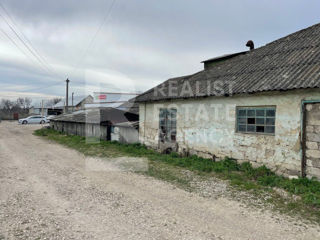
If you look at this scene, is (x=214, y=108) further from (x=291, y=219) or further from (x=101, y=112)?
(x=101, y=112)

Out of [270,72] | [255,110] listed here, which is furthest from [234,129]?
[270,72]

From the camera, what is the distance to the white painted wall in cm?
652

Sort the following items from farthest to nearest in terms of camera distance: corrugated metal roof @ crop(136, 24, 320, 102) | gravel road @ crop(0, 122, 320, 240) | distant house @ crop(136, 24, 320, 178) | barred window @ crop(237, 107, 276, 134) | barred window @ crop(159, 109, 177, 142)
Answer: barred window @ crop(159, 109, 177, 142)
barred window @ crop(237, 107, 276, 134)
corrugated metal roof @ crop(136, 24, 320, 102)
distant house @ crop(136, 24, 320, 178)
gravel road @ crop(0, 122, 320, 240)

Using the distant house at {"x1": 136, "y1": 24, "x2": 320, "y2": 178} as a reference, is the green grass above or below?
below

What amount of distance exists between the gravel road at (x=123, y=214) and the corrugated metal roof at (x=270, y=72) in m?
4.10

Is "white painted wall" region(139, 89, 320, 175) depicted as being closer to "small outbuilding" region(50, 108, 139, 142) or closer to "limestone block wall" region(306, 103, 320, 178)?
"limestone block wall" region(306, 103, 320, 178)

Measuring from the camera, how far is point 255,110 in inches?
298

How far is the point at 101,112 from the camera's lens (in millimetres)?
18094

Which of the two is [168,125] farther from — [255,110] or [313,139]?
[313,139]

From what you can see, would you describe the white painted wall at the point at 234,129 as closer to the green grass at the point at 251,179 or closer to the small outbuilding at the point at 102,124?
the green grass at the point at 251,179

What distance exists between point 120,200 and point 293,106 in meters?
5.57

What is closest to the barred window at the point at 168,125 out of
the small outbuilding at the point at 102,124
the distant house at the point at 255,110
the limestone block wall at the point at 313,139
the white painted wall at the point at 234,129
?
the distant house at the point at 255,110

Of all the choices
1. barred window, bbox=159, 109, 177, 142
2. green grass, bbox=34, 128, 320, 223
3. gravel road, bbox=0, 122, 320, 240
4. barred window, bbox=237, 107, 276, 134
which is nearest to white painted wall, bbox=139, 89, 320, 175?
barred window, bbox=237, 107, 276, 134

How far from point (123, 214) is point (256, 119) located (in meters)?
5.52
